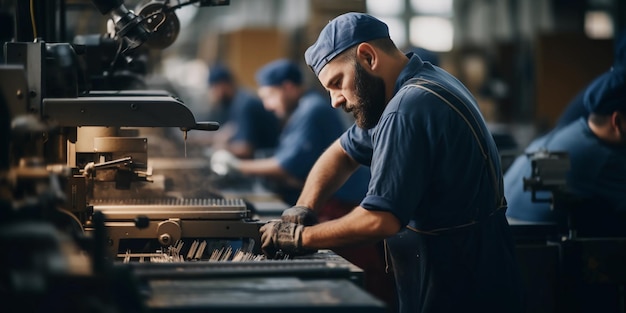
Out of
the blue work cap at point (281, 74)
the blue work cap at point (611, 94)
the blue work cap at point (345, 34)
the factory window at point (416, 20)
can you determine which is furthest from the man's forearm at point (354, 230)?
the factory window at point (416, 20)

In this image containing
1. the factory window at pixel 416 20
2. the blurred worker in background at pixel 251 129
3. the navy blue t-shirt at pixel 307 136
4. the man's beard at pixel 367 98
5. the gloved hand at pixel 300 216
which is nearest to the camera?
the man's beard at pixel 367 98

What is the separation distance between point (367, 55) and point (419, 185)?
0.39 metres

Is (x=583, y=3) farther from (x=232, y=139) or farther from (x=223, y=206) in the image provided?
(x=223, y=206)

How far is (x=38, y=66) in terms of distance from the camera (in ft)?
7.60

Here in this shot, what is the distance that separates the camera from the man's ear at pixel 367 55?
8.11 ft

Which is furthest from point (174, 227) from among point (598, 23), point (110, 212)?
point (598, 23)

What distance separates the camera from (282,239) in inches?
95.9

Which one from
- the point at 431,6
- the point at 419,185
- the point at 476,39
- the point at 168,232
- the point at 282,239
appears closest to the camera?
the point at 419,185

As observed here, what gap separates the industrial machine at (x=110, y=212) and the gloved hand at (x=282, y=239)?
4 centimetres

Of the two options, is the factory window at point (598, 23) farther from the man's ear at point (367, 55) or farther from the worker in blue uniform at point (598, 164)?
the man's ear at point (367, 55)

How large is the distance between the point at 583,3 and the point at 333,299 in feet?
27.9

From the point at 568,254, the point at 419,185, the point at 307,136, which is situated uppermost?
the point at 419,185

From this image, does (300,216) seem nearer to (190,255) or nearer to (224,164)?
(190,255)

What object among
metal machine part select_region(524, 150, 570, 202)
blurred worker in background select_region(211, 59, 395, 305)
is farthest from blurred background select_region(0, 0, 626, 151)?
metal machine part select_region(524, 150, 570, 202)
